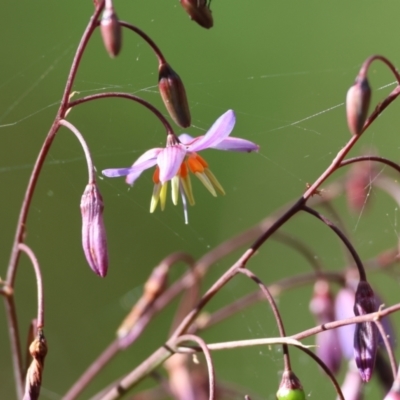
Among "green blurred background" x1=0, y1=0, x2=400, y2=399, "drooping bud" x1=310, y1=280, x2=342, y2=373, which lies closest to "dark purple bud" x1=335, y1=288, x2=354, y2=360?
"drooping bud" x1=310, y1=280, x2=342, y2=373

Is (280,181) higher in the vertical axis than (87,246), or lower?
lower

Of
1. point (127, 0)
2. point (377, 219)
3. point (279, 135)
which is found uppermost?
point (127, 0)

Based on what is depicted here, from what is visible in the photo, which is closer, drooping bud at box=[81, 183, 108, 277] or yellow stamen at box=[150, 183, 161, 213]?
drooping bud at box=[81, 183, 108, 277]

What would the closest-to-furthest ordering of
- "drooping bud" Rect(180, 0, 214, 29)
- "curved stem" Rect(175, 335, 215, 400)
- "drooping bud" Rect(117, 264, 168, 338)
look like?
"curved stem" Rect(175, 335, 215, 400)
"drooping bud" Rect(180, 0, 214, 29)
"drooping bud" Rect(117, 264, 168, 338)

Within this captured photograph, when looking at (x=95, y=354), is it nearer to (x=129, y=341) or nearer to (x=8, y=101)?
(x=8, y=101)

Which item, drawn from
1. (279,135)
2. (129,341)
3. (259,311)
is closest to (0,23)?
(279,135)

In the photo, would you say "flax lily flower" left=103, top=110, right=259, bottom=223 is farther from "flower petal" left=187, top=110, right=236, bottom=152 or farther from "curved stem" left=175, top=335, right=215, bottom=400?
"curved stem" left=175, top=335, right=215, bottom=400

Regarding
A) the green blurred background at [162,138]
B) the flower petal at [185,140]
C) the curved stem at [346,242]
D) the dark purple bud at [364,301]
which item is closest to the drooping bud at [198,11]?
the flower petal at [185,140]
